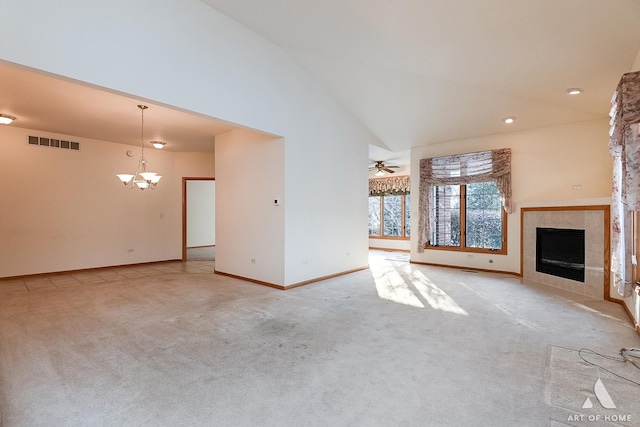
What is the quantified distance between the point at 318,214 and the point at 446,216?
11.2 ft

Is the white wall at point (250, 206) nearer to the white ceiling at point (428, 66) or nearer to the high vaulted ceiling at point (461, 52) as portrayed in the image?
the white ceiling at point (428, 66)

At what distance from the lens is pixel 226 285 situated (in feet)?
17.9

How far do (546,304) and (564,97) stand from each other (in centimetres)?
315

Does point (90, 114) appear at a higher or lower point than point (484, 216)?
higher

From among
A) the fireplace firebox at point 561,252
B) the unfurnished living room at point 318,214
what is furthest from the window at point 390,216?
the fireplace firebox at point 561,252

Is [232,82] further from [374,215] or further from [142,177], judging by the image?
[374,215]

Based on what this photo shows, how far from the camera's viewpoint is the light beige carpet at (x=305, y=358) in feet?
6.59

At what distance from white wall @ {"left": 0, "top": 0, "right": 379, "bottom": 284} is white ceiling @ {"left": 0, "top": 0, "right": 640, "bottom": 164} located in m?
0.28

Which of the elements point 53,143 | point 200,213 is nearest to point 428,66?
point 53,143

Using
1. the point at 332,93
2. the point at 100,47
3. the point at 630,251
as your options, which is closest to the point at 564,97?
the point at 630,251

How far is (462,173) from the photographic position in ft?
22.6

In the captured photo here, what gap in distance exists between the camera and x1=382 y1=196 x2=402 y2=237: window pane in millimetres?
10969

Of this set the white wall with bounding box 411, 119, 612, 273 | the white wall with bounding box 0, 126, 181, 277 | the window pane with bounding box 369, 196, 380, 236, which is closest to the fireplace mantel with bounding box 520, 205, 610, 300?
the white wall with bounding box 411, 119, 612, 273

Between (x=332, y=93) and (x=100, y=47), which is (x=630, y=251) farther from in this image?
(x=100, y=47)
